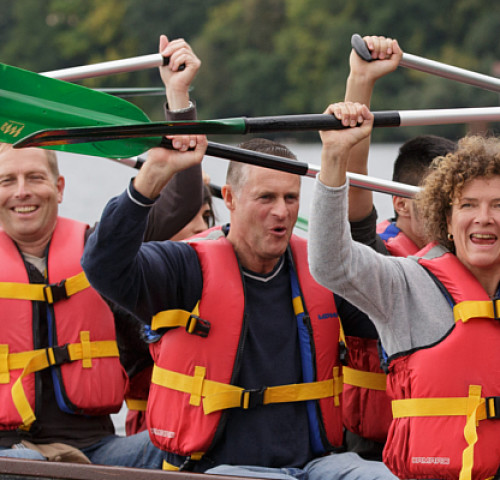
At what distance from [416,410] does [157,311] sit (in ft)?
2.55

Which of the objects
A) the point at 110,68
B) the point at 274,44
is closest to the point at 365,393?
the point at 110,68

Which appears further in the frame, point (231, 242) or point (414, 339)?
point (231, 242)

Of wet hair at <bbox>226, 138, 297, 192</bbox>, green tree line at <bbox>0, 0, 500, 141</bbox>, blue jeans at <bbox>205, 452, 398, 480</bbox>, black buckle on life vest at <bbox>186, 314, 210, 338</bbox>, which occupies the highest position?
green tree line at <bbox>0, 0, 500, 141</bbox>

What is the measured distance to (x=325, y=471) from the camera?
8.65 feet

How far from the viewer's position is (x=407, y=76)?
796 inches

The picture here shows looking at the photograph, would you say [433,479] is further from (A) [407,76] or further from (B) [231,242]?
(A) [407,76]

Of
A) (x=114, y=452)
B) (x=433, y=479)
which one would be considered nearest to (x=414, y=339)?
(x=433, y=479)

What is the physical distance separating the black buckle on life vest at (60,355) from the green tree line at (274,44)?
15651mm

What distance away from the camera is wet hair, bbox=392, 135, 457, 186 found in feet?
11.3

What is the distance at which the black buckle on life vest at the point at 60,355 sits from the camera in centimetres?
306

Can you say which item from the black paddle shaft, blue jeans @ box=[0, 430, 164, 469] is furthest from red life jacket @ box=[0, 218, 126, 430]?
the black paddle shaft

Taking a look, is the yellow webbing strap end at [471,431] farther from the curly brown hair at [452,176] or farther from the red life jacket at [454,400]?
the curly brown hair at [452,176]

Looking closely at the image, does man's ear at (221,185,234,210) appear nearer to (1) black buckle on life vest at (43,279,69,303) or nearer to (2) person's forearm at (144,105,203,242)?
(2) person's forearm at (144,105,203,242)

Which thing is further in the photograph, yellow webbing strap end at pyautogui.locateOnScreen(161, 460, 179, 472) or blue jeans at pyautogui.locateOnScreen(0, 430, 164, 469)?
blue jeans at pyautogui.locateOnScreen(0, 430, 164, 469)
